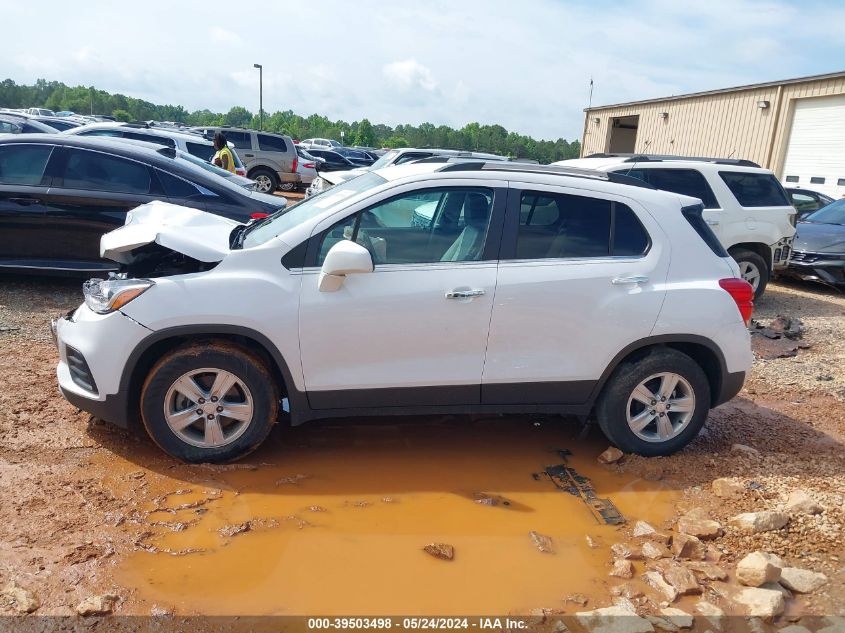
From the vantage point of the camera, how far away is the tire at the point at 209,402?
3.99 m

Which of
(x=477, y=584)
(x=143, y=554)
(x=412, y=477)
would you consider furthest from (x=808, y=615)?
(x=143, y=554)

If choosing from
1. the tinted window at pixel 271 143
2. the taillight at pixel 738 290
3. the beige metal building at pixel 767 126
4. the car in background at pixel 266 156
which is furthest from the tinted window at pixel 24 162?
the beige metal building at pixel 767 126

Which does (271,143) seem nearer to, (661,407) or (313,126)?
(661,407)

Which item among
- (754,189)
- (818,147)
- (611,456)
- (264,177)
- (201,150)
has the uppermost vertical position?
(818,147)

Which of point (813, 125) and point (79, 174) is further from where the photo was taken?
point (813, 125)

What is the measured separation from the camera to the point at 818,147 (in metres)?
19.9

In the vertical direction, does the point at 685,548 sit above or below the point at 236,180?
below

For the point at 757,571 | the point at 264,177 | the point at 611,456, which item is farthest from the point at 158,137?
the point at 757,571

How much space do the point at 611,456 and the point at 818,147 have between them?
19.3m

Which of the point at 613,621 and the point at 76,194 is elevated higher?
the point at 76,194

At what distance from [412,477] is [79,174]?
5.28 meters

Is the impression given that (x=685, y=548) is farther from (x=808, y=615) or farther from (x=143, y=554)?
(x=143, y=554)

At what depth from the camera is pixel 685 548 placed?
3.62 m

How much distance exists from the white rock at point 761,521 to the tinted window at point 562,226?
5.70ft
